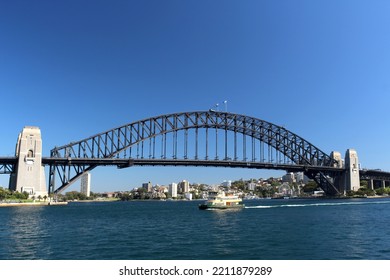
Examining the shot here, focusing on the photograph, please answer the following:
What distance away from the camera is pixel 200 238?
26172 mm

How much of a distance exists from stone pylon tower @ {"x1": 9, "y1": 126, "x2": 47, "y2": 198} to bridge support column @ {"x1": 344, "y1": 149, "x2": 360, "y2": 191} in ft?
282

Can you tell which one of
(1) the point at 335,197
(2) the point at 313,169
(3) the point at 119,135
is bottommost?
(1) the point at 335,197

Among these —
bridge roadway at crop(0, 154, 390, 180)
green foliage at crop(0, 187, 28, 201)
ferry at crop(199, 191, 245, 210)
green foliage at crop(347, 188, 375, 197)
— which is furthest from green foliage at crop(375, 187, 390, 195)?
green foliage at crop(0, 187, 28, 201)

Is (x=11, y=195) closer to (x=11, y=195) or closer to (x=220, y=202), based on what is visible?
(x=11, y=195)

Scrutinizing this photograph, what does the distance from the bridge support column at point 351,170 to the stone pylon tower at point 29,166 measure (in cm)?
8581

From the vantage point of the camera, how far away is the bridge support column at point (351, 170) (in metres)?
115

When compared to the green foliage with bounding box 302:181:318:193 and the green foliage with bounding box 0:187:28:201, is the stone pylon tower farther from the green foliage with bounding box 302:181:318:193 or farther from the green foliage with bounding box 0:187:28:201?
the green foliage with bounding box 302:181:318:193

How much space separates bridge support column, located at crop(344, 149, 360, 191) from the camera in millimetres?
114812

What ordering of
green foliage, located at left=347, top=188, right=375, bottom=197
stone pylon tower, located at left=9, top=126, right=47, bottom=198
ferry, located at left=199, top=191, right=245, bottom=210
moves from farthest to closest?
green foliage, located at left=347, top=188, right=375, bottom=197
stone pylon tower, located at left=9, top=126, right=47, bottom=198
ferry, located at left=199, top=191, right=245, bottom=210

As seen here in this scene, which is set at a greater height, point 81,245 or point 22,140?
point 22,140
